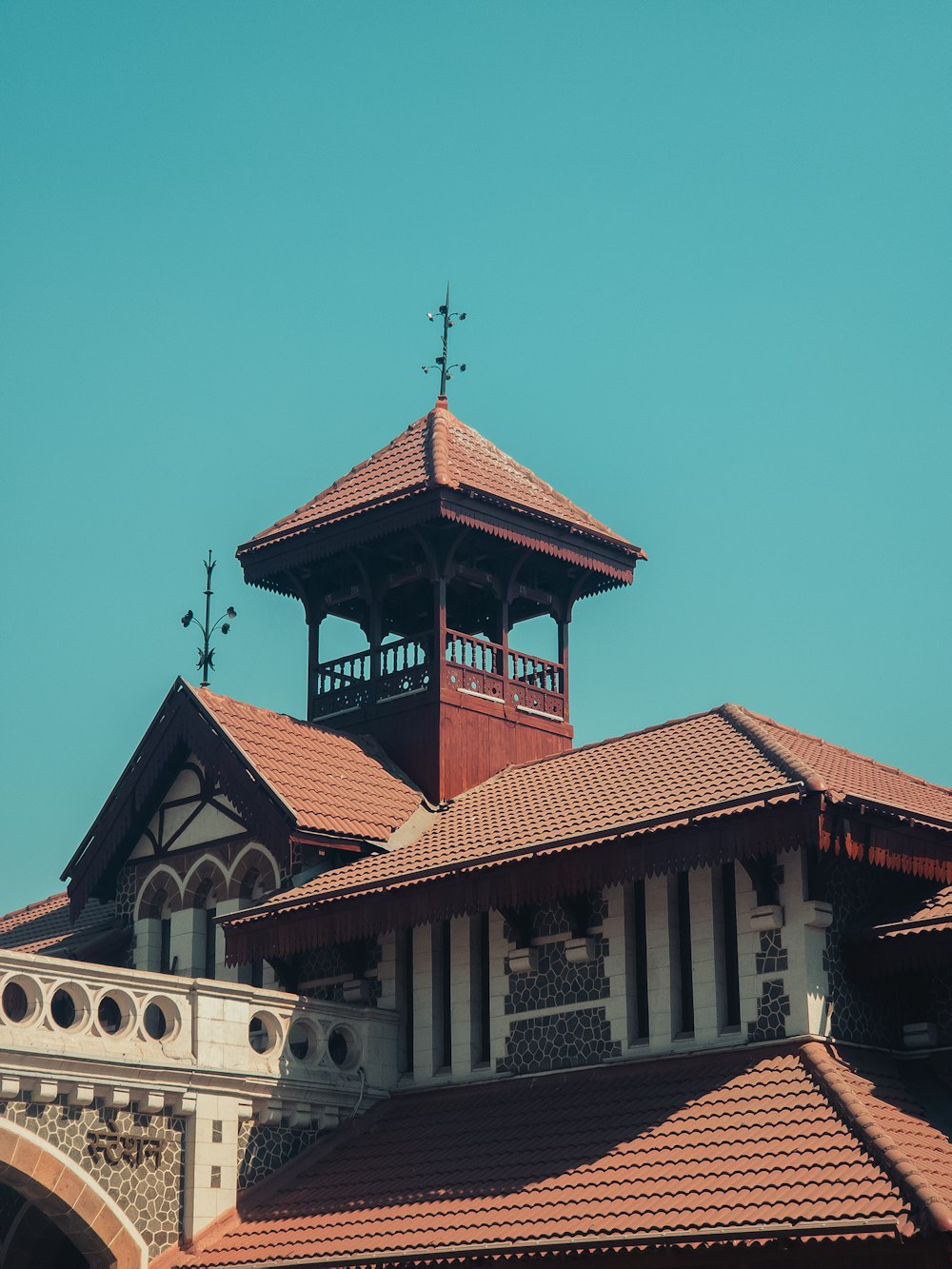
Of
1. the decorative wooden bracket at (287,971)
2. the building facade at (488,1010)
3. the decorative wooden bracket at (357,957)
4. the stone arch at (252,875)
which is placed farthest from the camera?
the stone arch at (252,875)

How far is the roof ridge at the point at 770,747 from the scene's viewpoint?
19.5 metres

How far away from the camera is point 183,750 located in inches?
1057

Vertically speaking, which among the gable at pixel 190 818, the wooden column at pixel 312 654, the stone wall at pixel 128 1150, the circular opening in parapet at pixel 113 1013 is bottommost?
the stone wall at pixel 128 1150

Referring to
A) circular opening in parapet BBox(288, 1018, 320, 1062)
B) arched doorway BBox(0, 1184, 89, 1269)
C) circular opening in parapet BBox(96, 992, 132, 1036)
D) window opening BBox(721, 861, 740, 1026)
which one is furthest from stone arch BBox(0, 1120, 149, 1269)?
window opening BBox(721, 861, 740, 1026)

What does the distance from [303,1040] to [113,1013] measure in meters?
5.92

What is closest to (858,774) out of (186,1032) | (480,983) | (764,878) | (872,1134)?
(764,878)

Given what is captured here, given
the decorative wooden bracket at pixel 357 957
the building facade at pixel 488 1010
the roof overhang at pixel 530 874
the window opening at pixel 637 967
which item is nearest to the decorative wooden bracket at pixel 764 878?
the building facade at pixel 488 1010

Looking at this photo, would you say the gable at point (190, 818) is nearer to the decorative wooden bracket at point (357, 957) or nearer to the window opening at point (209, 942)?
the window opening at point (209, 942)

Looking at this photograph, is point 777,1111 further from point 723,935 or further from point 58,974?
point 58,974

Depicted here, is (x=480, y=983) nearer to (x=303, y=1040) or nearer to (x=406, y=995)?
(x=406, y=995)

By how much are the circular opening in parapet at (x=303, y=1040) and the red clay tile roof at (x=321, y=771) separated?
104 inches

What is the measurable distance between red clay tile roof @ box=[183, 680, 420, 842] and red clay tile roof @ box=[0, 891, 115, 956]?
153 inches

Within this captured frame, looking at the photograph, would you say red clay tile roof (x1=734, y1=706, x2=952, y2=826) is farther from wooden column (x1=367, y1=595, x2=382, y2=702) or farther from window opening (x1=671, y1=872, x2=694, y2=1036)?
wooden column (x1=367, y1=595, x2=382, y2=702)

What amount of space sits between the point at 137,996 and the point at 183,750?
6603mm
